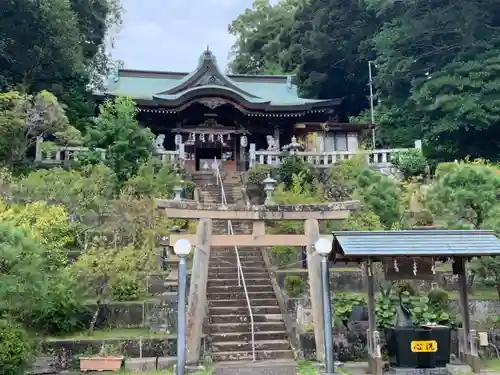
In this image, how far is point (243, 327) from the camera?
37.3 ft

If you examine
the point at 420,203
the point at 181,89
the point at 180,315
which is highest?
the point at 181,89

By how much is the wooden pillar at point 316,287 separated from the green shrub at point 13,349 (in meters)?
5.21

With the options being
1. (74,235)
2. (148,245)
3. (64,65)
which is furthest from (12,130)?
(64,65)

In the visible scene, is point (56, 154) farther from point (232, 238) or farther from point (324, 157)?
point (232, 238)

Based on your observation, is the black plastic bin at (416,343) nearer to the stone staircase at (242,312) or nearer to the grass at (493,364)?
the grass at (493,364)

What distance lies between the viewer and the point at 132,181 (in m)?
16.4

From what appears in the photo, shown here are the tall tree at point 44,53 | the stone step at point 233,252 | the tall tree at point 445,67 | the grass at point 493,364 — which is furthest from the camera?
the tall tree at point 44,53

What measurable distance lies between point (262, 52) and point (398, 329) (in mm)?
40923

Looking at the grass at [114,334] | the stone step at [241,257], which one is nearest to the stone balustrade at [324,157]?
the stone step at [241,257]

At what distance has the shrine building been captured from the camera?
25.3 metres

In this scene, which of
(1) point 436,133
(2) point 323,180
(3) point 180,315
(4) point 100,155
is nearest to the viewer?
(3) point 180,315

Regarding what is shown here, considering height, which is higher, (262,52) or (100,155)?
(262,52)

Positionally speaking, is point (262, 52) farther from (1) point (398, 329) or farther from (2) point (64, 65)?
(1) point (398, 329)

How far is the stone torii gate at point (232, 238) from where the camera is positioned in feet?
32.1
